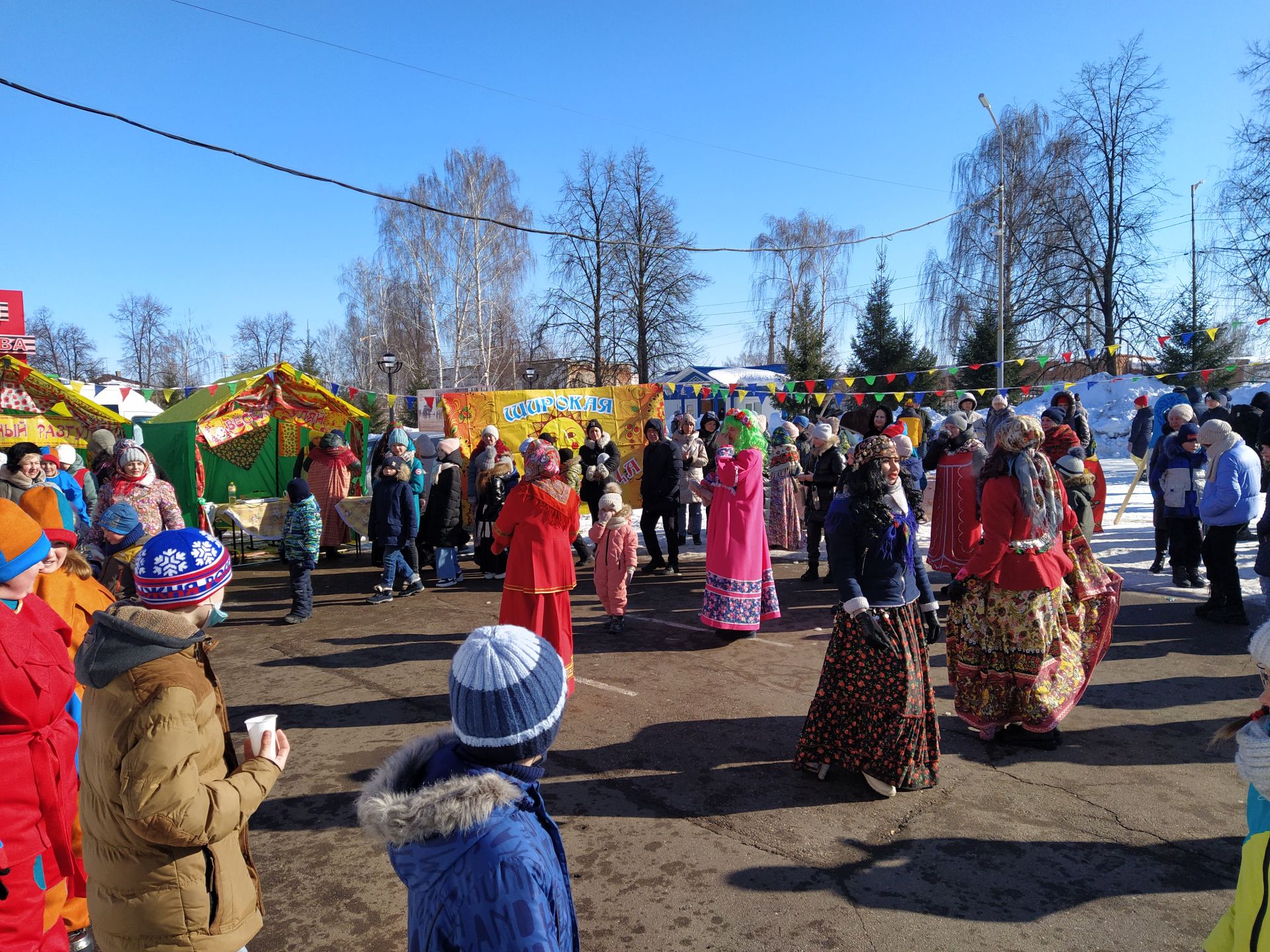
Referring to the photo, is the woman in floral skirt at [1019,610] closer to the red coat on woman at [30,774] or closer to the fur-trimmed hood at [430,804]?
the fur-trimmed hood at [430,804]

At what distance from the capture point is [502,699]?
1484mm

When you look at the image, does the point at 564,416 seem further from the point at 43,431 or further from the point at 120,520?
the point at 120,520

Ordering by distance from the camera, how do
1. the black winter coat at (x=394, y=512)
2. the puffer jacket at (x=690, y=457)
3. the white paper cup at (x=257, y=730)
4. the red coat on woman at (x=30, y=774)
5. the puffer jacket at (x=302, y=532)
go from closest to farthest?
the white paper cup at (x=257, y=730) → the red coat on woman at (x=30, y=774) → the puffer jacket at (x=302, y=532) → the black winter coat at (x=394, y=512) → the puffer jacket at (x=690, y=457)

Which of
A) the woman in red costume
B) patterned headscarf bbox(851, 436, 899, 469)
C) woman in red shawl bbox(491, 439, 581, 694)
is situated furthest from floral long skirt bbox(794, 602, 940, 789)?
the woman in red costume

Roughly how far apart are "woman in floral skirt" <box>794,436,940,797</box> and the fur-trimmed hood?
285cm

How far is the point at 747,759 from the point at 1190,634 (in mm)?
4701

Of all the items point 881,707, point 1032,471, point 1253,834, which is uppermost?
point 1032,471

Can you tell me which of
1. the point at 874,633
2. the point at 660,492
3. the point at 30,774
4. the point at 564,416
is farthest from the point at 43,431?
the point at 874,633

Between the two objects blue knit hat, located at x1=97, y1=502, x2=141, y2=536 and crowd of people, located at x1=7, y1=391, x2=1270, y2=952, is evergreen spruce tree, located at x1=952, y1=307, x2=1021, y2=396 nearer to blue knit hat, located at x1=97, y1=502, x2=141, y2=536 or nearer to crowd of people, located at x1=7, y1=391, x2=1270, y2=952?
crowd of people, located at x1=7, y1=391, x2=1270, y2=952

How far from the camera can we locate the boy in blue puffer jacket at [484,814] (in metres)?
1.36

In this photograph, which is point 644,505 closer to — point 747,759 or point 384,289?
point 747,759

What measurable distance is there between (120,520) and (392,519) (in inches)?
123

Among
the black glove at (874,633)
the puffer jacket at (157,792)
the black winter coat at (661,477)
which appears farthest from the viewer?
the black winter coat at (661,477)

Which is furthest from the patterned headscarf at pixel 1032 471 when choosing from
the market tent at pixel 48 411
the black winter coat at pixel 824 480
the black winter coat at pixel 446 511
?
the market tent at pixel 48 411
